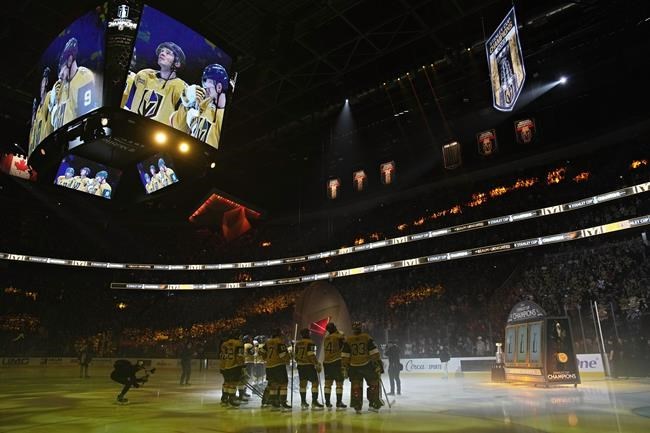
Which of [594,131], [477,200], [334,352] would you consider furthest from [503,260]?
[334,352]

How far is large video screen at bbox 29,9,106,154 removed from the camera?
1110cm

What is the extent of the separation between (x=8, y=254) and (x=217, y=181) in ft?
46.5

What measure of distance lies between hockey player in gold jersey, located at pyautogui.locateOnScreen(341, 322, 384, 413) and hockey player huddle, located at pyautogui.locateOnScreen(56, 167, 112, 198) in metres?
14.6

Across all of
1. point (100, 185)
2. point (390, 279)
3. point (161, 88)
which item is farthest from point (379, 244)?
point (161, 88)

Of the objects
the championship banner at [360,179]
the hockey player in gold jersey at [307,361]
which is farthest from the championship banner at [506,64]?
the championship banner at [360,179]

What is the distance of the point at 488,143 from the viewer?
1972cm

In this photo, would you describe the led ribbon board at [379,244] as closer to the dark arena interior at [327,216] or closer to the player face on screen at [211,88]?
the dark arena interior at [327,216]

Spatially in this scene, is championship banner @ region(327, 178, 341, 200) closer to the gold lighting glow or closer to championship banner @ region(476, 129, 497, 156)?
championship banner @ region(476, 129, 497, 156)

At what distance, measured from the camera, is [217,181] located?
30000 mm

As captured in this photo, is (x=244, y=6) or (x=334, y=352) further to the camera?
(x=244, y=6)

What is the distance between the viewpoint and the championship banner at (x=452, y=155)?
20750 millimetres

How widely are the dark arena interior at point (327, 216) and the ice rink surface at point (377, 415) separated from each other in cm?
12

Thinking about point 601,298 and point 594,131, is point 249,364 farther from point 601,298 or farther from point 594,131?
point 594,131

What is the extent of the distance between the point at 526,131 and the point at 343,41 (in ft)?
29.1
